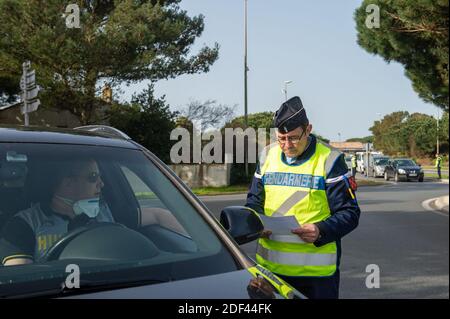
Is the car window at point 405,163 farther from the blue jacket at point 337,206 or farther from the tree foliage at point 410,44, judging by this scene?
the blue jacket at point 337,206

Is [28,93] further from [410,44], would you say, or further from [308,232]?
[308,232]

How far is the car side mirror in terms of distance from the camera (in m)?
2.46

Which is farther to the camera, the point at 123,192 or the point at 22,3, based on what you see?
the point at 22,3

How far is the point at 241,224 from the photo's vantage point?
251 centimetres

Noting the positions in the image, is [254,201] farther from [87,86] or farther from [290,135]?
[87,86]

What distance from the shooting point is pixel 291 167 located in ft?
10.0

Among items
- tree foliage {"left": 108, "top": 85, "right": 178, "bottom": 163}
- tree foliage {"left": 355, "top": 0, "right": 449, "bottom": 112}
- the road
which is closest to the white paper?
the road

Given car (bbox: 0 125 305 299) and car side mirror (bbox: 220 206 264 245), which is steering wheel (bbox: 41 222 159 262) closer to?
car (bbox: 0 125 305 299)

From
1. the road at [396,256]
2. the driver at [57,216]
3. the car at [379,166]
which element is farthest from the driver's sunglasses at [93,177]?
the car at [379,166]

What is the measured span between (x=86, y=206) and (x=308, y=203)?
1.16 meters

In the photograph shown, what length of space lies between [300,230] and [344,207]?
0.29 meters

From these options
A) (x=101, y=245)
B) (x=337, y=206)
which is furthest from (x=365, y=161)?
(x=101, y=245)

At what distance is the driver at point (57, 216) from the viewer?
235 cm

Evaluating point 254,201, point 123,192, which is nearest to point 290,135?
point 254,201
